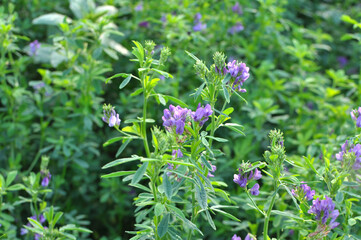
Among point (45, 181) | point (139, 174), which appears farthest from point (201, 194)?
point (45, 181)

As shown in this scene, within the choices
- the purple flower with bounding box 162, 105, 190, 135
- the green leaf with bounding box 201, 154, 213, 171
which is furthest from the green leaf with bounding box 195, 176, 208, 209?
the purple flower with bounding box 162, 105, 190, 135

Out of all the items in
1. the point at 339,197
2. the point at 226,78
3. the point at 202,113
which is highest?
the point at 226,78

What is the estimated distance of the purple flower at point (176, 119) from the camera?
1496 mm

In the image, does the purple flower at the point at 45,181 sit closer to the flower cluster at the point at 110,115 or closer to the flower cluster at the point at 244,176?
the flower cluster at the point at 110,115

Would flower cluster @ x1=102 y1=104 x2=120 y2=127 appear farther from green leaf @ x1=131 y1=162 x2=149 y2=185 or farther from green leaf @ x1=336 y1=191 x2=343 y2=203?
green leaf @ x1=336 y1=191 x2=343 y2=203

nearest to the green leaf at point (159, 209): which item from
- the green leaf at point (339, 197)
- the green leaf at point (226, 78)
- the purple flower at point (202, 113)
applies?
the purple flower at point (202, 113)

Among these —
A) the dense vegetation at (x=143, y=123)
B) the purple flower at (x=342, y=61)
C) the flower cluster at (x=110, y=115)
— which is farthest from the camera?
the purple flower at (x=342, y=61)

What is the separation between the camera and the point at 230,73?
1.55 meters

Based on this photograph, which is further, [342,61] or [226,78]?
[342,61]

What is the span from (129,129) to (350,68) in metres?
3.17

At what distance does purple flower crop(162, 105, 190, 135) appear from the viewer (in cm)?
150

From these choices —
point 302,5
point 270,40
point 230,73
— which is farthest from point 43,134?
point 302,5

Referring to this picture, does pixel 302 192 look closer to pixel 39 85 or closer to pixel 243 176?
pixel 243 176

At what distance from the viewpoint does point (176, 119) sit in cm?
153
